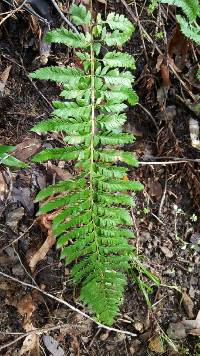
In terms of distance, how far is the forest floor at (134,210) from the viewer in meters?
2.50

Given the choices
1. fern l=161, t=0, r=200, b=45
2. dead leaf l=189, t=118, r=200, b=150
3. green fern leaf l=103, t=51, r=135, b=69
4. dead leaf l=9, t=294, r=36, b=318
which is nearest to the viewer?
green fern leaf l=103, t=51, r=135, b=69

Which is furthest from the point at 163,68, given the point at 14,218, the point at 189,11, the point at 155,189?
the point at 14,218

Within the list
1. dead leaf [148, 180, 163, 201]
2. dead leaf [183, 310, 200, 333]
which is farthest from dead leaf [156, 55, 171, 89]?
dead leaf [183, 310, 200, 333]

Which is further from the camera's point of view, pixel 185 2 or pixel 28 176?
pixel 28 176

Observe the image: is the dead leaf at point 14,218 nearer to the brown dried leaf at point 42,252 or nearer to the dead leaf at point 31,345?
the brown dried leaf at point 42,252

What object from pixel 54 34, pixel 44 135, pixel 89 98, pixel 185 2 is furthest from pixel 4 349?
pixel 185 2

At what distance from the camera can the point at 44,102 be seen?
269 centimetres

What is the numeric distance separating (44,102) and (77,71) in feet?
2.18

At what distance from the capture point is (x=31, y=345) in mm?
2451

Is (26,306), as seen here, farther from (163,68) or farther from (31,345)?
(163,68)

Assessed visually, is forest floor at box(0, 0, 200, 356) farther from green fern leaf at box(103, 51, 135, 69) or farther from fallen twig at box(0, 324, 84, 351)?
green fern leaf at box(103, 51, 135, 69)

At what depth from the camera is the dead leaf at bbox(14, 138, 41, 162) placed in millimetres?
2584

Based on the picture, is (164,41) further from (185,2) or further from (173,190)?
(173,190)

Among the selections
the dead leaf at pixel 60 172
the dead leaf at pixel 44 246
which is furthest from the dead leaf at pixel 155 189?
the dead leaf at pixel 44 246
